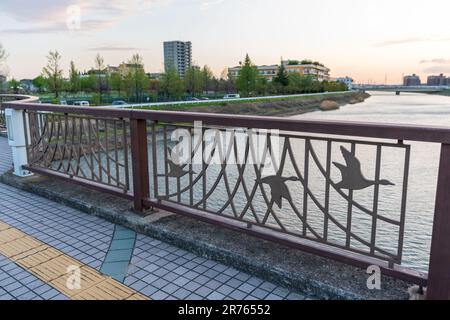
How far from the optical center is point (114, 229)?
3.03 meters

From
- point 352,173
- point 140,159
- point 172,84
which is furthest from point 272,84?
point 352,173

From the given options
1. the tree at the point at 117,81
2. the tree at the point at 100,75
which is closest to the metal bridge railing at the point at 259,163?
the tree at the point at 100,75

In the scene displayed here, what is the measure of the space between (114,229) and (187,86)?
4460 centimetres

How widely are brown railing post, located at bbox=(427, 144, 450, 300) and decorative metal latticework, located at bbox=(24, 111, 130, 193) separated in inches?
92.1

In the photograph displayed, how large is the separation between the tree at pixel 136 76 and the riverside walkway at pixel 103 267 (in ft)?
115

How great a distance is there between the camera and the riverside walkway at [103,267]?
2088 millimetres

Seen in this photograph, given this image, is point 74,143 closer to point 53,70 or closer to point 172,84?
point 53,70

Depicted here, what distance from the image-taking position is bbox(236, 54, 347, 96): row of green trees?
50.2 meters

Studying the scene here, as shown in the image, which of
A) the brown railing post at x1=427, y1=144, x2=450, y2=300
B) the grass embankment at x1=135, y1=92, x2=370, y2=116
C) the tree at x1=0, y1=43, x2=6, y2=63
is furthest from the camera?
the grass embankment at x1=135, y1=92, x2=370, y2=116

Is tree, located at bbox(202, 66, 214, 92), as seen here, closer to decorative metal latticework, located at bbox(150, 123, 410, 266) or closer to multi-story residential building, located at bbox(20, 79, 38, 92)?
multi-story residential building, located at bbox(20, 79, 38, 92)

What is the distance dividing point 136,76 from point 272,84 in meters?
32.3

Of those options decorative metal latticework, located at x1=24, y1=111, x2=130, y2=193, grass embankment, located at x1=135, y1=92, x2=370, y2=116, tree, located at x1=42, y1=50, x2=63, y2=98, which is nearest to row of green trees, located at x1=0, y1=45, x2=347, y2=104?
tree, located at x1=42, y1=50, x2=63, y2=98

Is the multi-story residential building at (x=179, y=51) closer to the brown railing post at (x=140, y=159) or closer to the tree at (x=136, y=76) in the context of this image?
the tree at (x=136, y=76)
